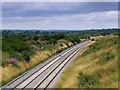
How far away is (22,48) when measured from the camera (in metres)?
65.4

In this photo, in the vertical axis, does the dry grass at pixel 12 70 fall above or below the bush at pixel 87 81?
below

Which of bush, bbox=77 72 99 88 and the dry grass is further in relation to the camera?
the dry grass

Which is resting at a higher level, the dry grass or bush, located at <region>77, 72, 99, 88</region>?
bush, located at <region>77, 72, 99, 88</region>

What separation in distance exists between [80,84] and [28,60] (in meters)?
25.6

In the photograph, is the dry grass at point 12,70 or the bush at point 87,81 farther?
the dry grass at point 12,70

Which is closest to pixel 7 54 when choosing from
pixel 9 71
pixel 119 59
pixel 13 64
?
pixel 13 64

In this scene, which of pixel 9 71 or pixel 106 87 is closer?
pixel 106 87

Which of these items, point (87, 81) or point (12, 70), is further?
point (12, 70)

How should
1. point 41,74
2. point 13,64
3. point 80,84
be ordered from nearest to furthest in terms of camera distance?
point 80,84 < point 41,74 < point 13,64

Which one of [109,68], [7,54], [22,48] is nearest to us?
[109,68]

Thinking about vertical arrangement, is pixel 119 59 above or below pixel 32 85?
above

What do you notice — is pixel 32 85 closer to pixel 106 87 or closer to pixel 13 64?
pixel 106 87

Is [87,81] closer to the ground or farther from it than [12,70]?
farther from it

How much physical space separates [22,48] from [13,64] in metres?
21.3
